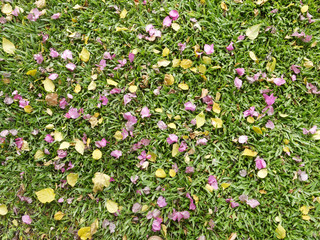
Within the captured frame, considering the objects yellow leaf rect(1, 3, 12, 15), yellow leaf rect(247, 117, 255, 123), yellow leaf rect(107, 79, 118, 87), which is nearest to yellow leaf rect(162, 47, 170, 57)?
yellow leaf rect(107, 79, 118, 87)

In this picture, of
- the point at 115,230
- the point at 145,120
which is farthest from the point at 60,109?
the point at 115,230

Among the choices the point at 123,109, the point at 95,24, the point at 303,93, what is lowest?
the point at 123,109

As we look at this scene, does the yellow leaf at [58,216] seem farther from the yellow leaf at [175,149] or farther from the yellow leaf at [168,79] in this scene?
the yellow leaf at [168,79]

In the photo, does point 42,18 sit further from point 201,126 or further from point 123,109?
point 201,126

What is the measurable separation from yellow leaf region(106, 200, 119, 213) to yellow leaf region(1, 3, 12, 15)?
2203 mm

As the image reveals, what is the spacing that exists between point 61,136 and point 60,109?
28 centimetres

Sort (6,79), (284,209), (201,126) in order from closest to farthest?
(284,209) < (201,126) < (6,79)

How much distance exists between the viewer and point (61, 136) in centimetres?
226

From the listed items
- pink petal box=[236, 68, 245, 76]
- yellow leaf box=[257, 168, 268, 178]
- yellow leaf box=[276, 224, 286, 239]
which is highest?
pink petal box=[236, 68, 245, 76]

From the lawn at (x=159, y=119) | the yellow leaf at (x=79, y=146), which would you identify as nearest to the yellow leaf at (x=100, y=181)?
the lawn at (x=159, y=119)

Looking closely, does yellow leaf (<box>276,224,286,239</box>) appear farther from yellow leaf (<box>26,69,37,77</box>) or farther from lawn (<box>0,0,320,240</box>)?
yellow leaf (<box>26,69,37,77</box>)

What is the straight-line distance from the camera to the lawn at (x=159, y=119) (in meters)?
2.07

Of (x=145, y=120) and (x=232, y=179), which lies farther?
(x=145, y=120)

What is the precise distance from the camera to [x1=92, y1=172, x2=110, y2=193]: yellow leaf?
2.12m
